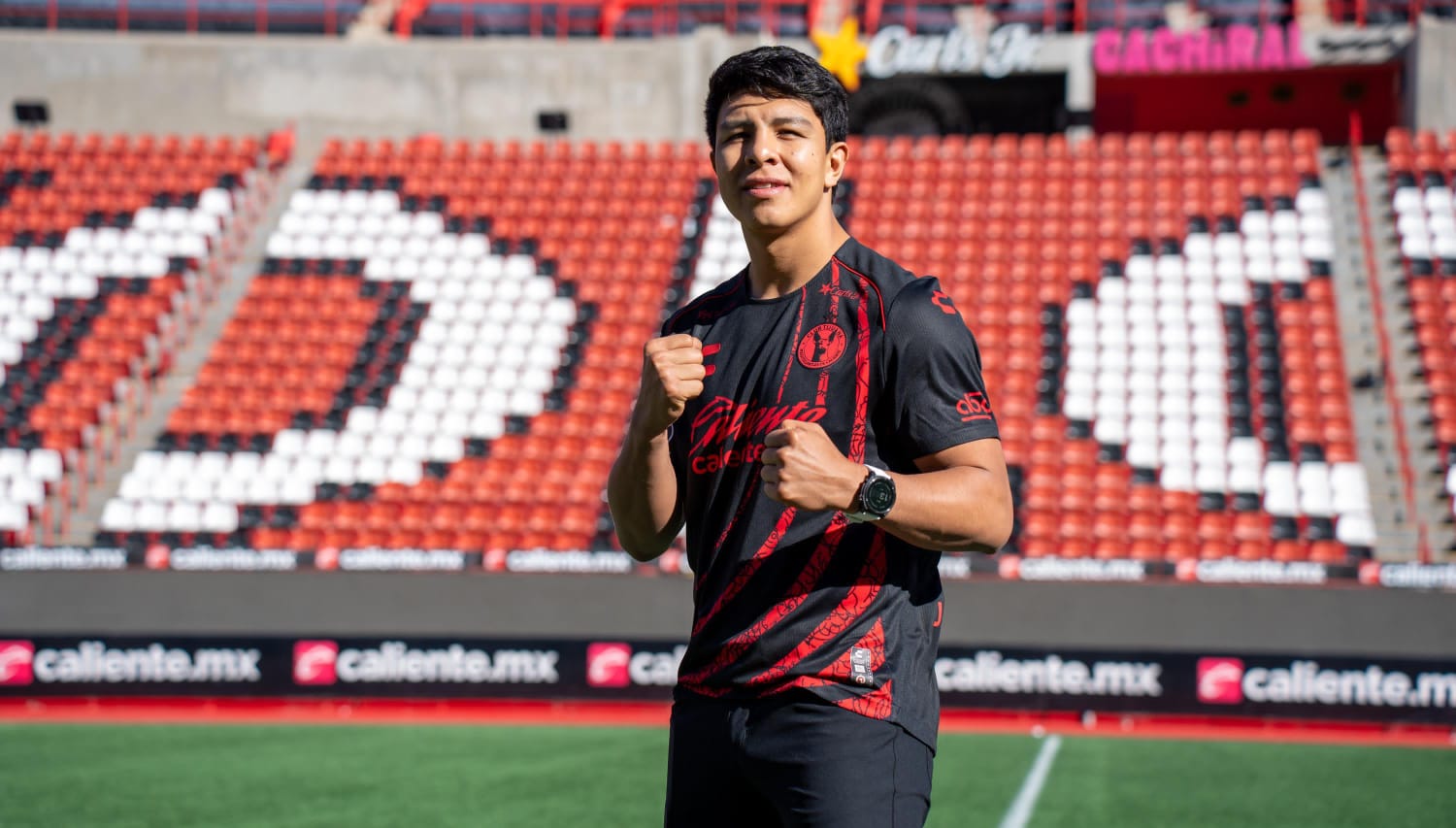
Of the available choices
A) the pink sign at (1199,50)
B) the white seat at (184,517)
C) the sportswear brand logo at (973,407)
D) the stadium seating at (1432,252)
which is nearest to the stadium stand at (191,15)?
the white seat at (184,517)

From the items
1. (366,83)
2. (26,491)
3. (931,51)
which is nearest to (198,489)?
(26,491)

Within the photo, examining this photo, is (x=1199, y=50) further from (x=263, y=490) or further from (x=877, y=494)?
(x=877, y=494)

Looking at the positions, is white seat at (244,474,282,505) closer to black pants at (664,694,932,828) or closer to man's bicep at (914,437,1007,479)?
black pants at (664,694,932,828)

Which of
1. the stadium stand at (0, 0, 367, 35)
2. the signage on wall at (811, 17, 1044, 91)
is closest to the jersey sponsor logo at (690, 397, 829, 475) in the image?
the signage on wall at (811, 17, 1044, 91)

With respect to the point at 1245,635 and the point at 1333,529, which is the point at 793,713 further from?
the point at 1333,529

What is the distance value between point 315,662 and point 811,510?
10.6 meters

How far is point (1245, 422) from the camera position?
15320 mm

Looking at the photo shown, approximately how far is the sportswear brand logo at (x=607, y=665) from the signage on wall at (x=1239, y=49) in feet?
45.0

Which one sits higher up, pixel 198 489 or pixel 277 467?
pixel 277 467

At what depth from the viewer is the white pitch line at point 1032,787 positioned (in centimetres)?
784

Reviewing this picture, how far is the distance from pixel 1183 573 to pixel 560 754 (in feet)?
17.6

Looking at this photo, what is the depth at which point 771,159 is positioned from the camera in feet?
8.27

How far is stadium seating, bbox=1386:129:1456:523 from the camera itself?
50.6 ft

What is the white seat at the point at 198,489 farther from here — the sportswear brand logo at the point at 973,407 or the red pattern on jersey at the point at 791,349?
the sportswear brand logo at the point at 973,407
